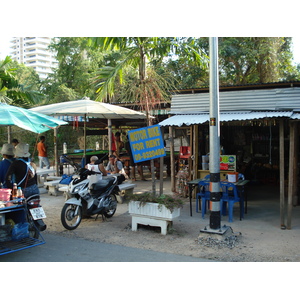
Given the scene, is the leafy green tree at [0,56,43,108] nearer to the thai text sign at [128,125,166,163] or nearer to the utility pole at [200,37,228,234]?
the thai text sign at [128,125,166,163]

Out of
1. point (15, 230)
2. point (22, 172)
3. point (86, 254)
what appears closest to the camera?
point (15, 230)

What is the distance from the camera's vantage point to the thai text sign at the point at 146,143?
7102 millimetres

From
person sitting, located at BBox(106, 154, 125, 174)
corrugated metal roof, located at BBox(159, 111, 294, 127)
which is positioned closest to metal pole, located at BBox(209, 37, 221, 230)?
corrugated metal roof, located at BBox(159, 111, 294, 127)

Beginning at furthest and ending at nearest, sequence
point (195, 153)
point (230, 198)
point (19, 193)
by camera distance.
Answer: point (195, 153) < point (230, 198) < point (19, 193)

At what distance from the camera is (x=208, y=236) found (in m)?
6.20

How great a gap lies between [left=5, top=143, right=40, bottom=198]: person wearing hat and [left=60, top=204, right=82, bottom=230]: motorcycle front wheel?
94 centimetres

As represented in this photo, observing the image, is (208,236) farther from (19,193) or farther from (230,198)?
(19,193)

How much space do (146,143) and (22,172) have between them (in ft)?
8.58

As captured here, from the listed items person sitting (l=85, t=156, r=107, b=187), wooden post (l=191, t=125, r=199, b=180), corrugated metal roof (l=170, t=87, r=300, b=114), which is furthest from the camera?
wooden post (l=191, t=125, r=199, b=180)

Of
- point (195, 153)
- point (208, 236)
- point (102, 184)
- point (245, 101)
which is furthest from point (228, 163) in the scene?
point (102, 184)

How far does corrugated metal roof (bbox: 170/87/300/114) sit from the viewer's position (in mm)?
8562

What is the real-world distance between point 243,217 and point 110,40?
211 inches

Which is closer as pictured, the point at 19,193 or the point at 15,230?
the point at 15,230

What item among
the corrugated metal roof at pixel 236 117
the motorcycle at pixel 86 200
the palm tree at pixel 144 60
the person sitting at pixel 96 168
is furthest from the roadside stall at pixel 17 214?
the corrugated metal roof at pixel 236 117
